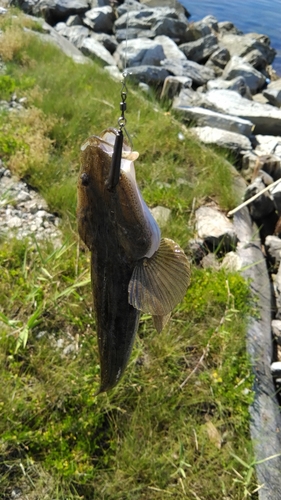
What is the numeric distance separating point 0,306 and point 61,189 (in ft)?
5.25

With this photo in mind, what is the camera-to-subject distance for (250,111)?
9031mm

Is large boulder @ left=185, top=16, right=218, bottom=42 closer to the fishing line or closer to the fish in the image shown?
the fish

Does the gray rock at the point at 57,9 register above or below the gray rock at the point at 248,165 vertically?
above

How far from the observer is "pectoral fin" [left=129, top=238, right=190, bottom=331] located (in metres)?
1.80

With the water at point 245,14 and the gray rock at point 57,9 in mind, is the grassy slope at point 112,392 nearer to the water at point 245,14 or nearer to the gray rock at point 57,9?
the gray rock at point 57,9

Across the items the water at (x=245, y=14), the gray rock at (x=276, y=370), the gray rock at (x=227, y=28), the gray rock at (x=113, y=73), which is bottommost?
the gray rock at (x=276, y=370)

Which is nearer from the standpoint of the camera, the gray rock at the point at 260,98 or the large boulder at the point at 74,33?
the large boulder at the point at 74,33

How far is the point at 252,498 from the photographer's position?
2.91m

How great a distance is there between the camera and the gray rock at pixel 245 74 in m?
11.2

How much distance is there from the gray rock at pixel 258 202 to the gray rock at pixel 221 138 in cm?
125

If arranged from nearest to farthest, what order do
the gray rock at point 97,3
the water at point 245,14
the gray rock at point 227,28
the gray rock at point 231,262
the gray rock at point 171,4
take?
the gray rock at point 231,262 → the gray rock at point 97,3 → the gray rock at point 227,28 → the water at point 245,14 → the gray rock at point 171,4

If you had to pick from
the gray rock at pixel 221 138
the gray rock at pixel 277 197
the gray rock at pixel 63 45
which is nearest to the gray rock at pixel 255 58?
the gray rock at pixel 63 45

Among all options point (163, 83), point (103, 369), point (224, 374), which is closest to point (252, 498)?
point (224, 374)

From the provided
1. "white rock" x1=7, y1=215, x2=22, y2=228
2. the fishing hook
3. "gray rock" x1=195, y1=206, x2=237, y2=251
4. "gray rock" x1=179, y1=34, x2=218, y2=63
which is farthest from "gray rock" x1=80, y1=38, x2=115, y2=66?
the fishing hook
